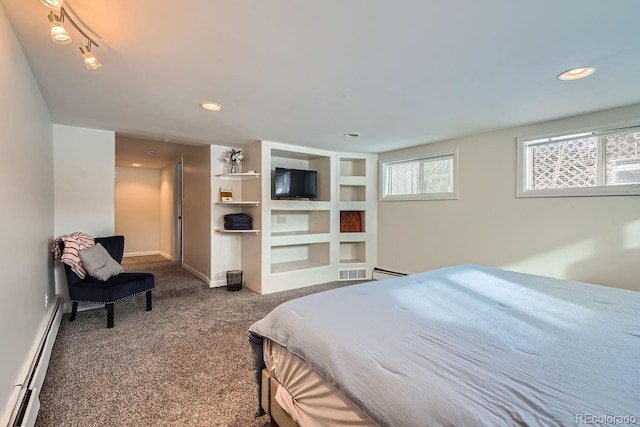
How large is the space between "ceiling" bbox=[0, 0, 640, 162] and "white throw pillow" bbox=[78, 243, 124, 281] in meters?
1.41

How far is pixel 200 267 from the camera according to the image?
482 cm

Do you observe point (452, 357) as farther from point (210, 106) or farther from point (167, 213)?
point (167, 213)

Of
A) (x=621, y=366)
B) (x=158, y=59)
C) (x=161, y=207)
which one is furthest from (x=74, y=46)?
(x=161, y=207)

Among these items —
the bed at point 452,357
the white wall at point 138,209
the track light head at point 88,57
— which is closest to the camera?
the bed at point 452,357

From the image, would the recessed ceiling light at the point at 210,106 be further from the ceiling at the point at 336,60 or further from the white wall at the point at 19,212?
the white wall at the point at 19,212

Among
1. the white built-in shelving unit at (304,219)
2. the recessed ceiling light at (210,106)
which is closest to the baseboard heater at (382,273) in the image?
the white built-in shelving unit at (304,219)

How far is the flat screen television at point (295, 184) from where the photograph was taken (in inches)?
170

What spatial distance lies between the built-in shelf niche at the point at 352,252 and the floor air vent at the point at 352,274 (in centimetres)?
20

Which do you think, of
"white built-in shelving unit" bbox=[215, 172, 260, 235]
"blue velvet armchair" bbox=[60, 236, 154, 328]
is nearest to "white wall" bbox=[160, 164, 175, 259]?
"white built-in shelving unit" bbox=[215, 172, 260, 235]

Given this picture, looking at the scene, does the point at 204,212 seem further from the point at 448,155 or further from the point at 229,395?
the point at 448,155

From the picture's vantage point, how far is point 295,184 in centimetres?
444

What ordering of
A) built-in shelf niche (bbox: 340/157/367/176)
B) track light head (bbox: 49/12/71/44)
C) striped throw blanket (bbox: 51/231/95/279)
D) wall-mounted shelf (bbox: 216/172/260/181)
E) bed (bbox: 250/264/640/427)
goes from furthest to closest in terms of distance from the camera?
1. built-in shelf niche (bbox: 340/157/367/176)
2. wall-mounted shelf (bbox: 216/172/260/181)
3. striped throw blanket (bbox: 51/231/95/279)
4. track light head (bbox: 49/12/71/44)
5. bed (bbox: 250/264/640/427)

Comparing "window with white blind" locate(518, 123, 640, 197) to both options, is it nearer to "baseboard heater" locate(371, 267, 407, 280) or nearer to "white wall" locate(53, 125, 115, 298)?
"baseboard heater" locate(371, 267, 407, 280)

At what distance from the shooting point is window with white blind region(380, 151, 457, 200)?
399 cm
